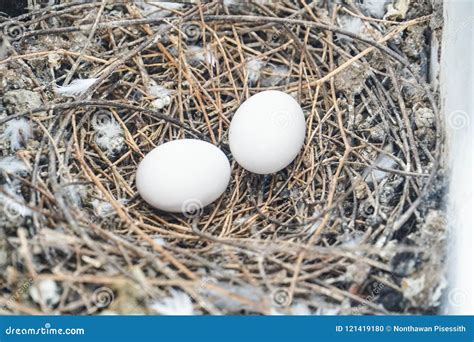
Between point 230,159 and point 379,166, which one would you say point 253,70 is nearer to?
point 230,159

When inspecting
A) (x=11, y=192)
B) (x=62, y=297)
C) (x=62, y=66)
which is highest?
(x=62, y=66)

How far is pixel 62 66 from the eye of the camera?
1448 millimetres

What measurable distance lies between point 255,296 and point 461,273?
355 mm

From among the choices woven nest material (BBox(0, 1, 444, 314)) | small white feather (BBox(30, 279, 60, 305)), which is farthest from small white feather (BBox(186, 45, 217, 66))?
small white feather (BBox(30, 279, 60, 305))

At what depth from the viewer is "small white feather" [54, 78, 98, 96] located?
137cm

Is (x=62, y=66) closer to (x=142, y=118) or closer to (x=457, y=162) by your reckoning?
(x=142, y=118)

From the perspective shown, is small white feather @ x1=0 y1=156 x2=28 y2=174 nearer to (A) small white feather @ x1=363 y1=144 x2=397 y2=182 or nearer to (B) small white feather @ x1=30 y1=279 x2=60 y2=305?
(B) small white feather @ x1=30 y1=279 x2=60 y2=305

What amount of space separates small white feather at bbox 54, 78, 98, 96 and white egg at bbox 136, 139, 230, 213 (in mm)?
222

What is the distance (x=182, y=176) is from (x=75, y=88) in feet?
1.09

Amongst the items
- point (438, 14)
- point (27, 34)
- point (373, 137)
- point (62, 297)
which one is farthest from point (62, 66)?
point (438, 14)

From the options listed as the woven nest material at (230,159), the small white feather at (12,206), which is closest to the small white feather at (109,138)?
the woven nest material at (230,159)

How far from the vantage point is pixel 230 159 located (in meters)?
1.40

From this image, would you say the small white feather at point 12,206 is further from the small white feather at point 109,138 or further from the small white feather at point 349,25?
the small white feather at point 349,25

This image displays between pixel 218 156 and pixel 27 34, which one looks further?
pixel 27 34
